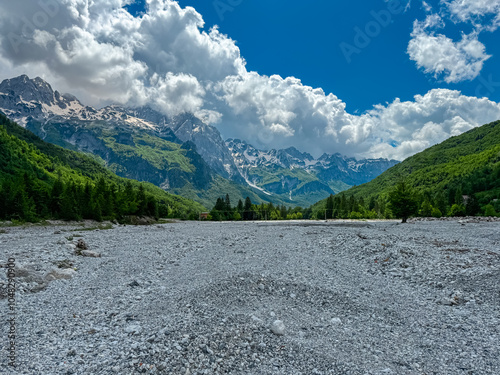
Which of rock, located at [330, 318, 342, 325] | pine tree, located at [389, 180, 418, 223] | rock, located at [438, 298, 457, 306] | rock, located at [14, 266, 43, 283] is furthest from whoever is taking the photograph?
pine tree, located at [389, 180, 418, 223]

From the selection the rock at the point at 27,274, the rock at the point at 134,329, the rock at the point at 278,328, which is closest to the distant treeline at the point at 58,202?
the rock at the point at 27,274

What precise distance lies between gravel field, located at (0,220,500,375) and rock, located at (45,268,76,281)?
0.10 m

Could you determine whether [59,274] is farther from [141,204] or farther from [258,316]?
[141,204]

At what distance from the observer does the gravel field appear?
7.32 metres

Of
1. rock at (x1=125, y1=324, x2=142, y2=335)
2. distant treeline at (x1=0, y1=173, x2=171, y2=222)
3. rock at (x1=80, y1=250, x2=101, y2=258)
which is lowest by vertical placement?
rock at (x1=125, y1=324, x2=142, y2=335)

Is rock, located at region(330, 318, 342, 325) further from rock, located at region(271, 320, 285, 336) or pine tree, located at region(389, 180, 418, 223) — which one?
pine tree, located at region(389, 180, 418, 223)

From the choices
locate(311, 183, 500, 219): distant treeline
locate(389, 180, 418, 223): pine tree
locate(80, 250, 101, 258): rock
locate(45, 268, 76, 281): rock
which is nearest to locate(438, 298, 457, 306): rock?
locate(45, 268, 76, 281): rock

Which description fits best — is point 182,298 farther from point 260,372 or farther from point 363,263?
point 363,263

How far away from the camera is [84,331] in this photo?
905cm

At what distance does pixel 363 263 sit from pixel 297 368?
14925 mm

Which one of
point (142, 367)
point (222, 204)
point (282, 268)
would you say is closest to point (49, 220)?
point (282, 268)

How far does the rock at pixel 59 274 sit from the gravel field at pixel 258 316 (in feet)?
0.31

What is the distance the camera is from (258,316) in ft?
33.1

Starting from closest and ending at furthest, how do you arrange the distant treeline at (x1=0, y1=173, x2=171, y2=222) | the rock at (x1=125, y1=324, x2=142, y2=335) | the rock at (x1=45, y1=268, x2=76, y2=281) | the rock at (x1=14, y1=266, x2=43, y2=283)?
the rock at (x1=125, y1=324, x2=142, y2=335) → the rock at (x1=14, y1=266, x2=43, y2=283) → the rock at (x1=45, y1=268, x2=76, y2=281) → the distant treeline at (x1=0, y1=173, x2=171, y2=222)
